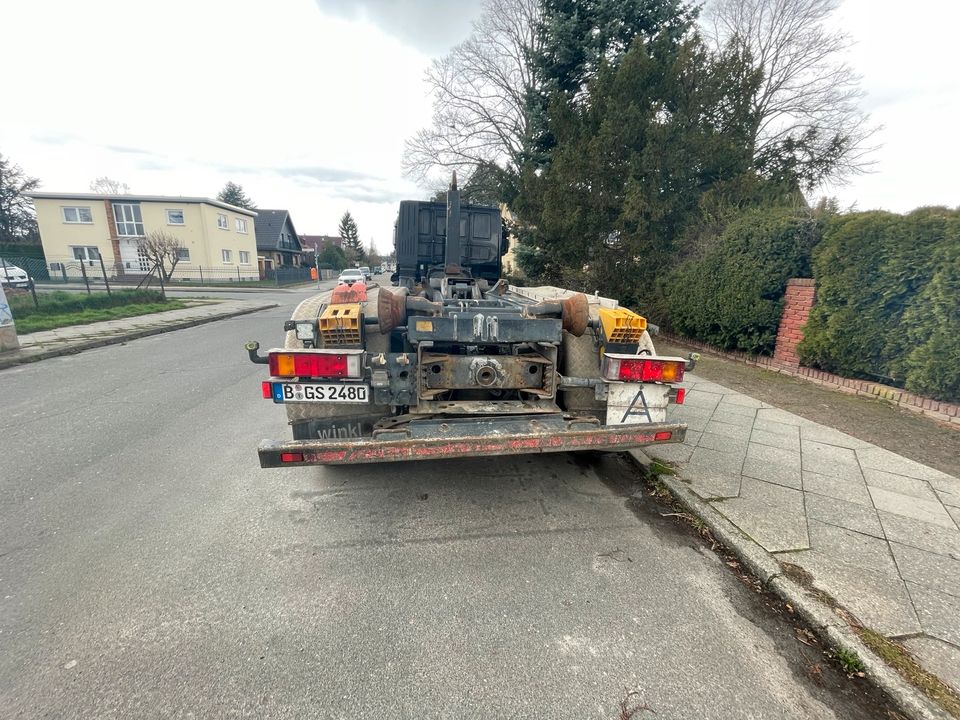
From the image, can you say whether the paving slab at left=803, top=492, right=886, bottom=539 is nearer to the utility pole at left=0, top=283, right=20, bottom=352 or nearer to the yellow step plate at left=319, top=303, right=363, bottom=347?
the yellow step plate at left=319, top=303, right=363, bottom=347

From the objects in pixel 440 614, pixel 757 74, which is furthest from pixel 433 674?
pixel 757 74

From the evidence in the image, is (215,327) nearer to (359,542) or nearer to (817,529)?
(359,542)

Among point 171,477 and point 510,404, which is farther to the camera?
point 171,477

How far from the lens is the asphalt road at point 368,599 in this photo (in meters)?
1.69

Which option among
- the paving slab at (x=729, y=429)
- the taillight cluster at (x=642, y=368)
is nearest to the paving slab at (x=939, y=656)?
the taillight cluster at (x=642, y=368)

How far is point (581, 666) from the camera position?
1833 mm

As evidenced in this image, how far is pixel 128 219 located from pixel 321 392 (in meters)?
39.8

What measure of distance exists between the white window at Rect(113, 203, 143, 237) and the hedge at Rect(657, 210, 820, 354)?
38494 millimetres

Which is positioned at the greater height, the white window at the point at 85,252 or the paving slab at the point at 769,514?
the white window at the point at 85,252

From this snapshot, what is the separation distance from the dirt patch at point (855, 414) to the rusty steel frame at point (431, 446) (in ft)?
10.8

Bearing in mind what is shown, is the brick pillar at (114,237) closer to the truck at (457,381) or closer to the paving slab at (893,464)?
the truck at (457,381)

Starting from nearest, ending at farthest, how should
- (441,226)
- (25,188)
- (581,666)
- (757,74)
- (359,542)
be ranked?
(581,666) < (359,542) < (441,226) < (757,74) < (25,188)

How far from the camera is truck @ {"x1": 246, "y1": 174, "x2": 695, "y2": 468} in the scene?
262 cm

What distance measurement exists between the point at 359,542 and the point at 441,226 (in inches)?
213
